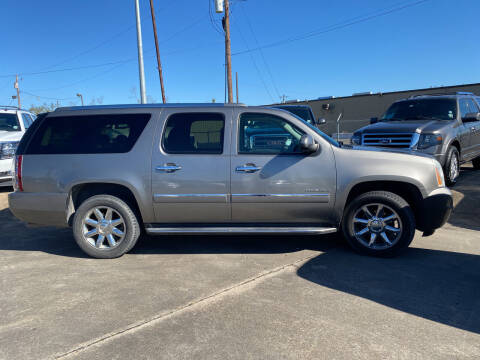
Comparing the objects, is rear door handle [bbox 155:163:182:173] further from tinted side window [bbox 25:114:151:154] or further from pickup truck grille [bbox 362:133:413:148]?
pickup truck grille [bbox 362:133:413:148]

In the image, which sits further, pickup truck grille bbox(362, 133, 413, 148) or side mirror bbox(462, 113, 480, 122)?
side mirror bbox(462, 113, 480, 122)

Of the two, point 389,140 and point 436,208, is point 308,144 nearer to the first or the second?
point 436,208

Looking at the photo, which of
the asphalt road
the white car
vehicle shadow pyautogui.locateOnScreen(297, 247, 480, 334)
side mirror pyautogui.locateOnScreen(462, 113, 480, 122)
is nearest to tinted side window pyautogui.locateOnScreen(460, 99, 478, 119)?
side mirror pyautogui.locateOnScreen(462, 113, 480, 122)

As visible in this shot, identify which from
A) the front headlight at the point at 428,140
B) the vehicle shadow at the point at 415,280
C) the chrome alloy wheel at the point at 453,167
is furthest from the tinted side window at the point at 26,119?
the chrome alloy wheel at the point at 453,167

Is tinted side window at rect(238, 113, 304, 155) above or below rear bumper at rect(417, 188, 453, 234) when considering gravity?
above

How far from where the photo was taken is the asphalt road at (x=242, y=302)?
247 centimetres

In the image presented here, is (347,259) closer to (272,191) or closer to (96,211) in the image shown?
(272,191)

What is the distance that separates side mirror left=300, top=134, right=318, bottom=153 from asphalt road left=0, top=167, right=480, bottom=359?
4.26 ft

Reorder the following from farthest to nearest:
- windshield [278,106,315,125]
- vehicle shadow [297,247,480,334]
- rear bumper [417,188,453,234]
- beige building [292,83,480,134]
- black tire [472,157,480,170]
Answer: beige building [292,83,480,134] → windshield [278,106,315,125] → black tire [472,157,480,170] → rear bumper [417,188,453,234] → vehicle shadow [297,247,480,334]

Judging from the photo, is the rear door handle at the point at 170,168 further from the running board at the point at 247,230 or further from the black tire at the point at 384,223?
the black tire at the point at 384,223

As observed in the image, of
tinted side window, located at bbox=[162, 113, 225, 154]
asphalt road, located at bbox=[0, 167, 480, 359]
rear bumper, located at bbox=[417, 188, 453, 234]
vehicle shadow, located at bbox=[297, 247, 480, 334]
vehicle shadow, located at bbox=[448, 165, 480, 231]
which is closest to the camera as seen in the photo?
asphalt road, located at bbox=[0, 167, 480, 359]

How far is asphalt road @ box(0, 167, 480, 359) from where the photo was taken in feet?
8.09

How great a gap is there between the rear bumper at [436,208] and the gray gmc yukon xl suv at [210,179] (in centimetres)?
1

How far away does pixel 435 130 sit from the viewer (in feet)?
22.7
